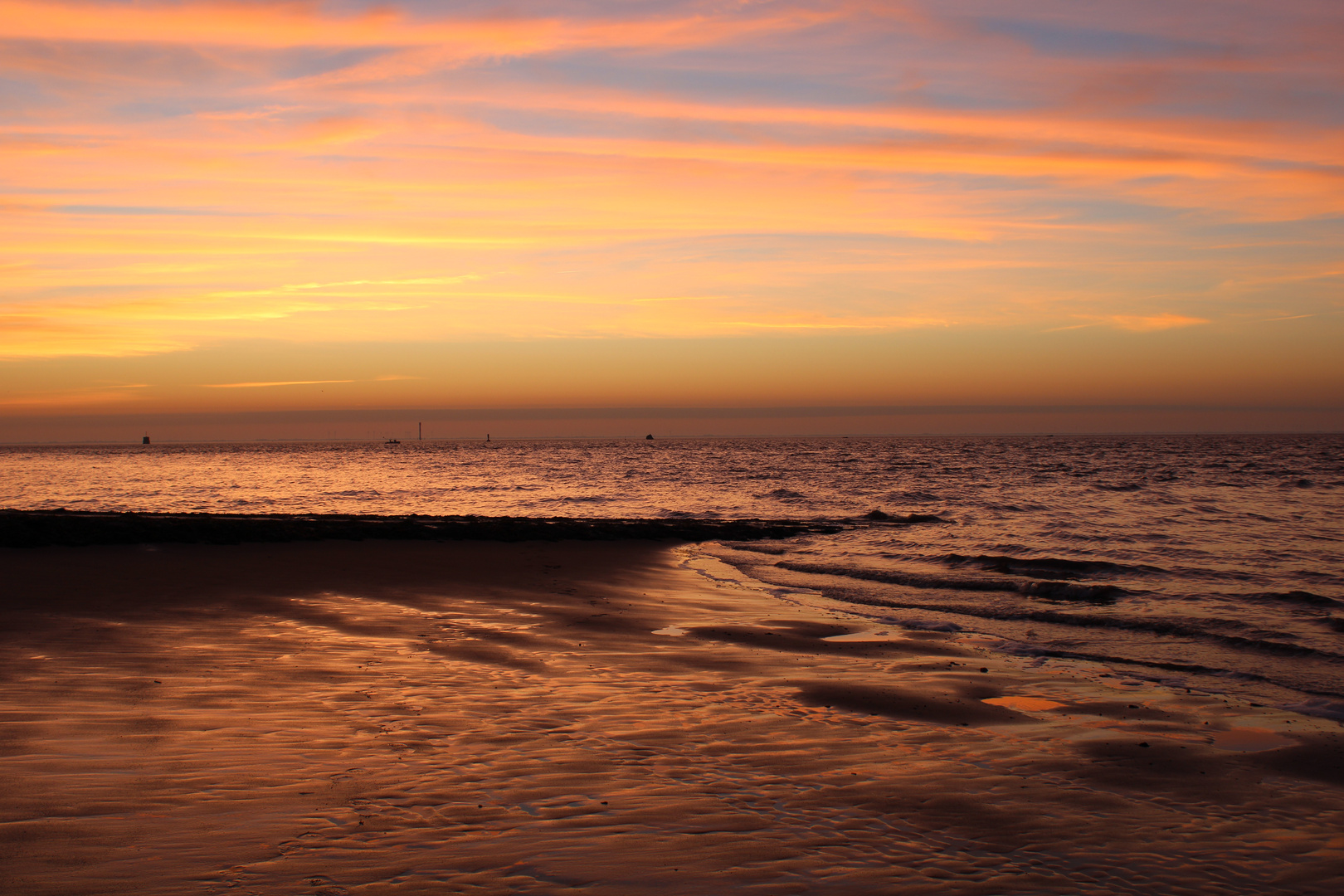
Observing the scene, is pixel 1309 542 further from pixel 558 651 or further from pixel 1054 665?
pixel 558 651

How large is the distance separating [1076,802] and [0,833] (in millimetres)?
6628

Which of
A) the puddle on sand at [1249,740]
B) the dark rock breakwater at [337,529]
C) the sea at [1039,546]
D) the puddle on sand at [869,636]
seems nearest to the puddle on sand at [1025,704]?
the puddle on sand at [1249,740]

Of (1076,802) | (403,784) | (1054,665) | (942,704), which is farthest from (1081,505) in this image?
(403,784)

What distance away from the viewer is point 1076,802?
6.01 m

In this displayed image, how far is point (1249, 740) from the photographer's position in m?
7.66

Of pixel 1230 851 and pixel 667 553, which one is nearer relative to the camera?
pixel 1230 851

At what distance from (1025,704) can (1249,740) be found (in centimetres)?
189

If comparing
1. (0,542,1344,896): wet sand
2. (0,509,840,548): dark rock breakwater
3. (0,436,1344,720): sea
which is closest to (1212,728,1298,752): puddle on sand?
(0,542,1344,896): wet sand

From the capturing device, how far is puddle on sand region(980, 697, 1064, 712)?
28.2 feet

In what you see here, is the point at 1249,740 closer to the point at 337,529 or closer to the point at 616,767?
the point at 616,767

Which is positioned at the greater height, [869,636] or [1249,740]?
[1249,740]

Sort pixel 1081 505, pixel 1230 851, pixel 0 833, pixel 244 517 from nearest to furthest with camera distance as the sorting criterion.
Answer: pixel 0 833
pixel 1230 851
pixel 244 517
pixel 1081 505

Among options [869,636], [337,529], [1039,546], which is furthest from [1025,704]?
[337,529]

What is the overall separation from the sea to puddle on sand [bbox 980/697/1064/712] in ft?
6.48
